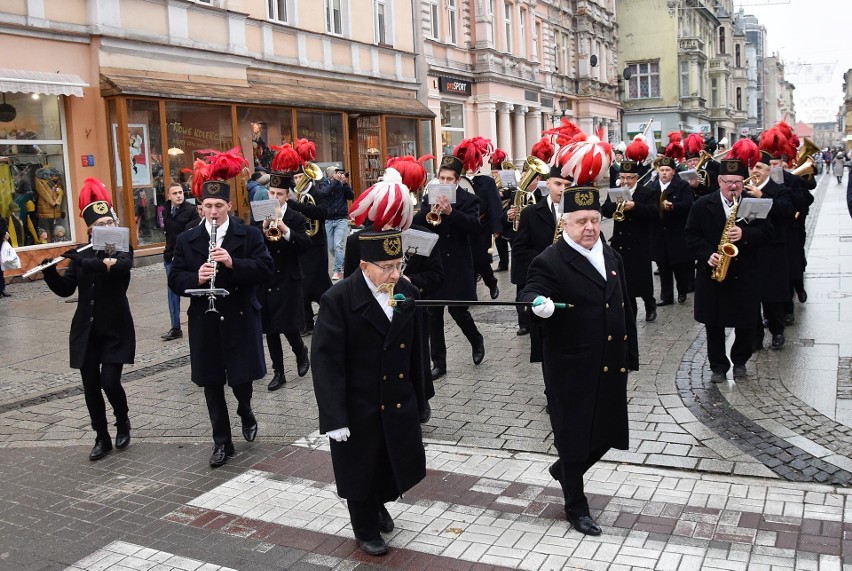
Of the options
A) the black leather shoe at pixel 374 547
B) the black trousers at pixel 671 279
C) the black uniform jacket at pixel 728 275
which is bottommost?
the black leather shoe at pixel 374 547

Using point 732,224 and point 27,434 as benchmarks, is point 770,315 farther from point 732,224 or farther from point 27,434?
point 27,434

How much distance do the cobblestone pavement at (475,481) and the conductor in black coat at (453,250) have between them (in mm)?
416

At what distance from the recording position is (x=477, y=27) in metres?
34.6

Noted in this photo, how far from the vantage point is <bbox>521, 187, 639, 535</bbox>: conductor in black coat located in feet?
16.3

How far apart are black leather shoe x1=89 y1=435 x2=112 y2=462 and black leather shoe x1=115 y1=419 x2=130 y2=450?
83 millimetres

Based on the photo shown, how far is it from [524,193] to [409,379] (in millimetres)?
7856

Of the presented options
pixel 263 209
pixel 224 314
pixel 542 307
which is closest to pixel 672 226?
pixel 263 209

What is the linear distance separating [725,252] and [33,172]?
1322 centimetres

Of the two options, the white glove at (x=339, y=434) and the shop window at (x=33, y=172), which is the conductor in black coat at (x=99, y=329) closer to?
the white glove at (x=339, y=434)

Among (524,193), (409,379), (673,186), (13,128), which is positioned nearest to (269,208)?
(409,379)

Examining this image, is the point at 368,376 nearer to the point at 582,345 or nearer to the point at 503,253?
the point at 582,345

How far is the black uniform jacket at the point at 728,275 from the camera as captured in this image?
7.91m

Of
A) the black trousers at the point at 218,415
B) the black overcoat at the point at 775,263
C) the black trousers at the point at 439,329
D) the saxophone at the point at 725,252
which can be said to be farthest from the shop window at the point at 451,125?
the black trousers at the point at 218,415

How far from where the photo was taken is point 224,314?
256 inches
